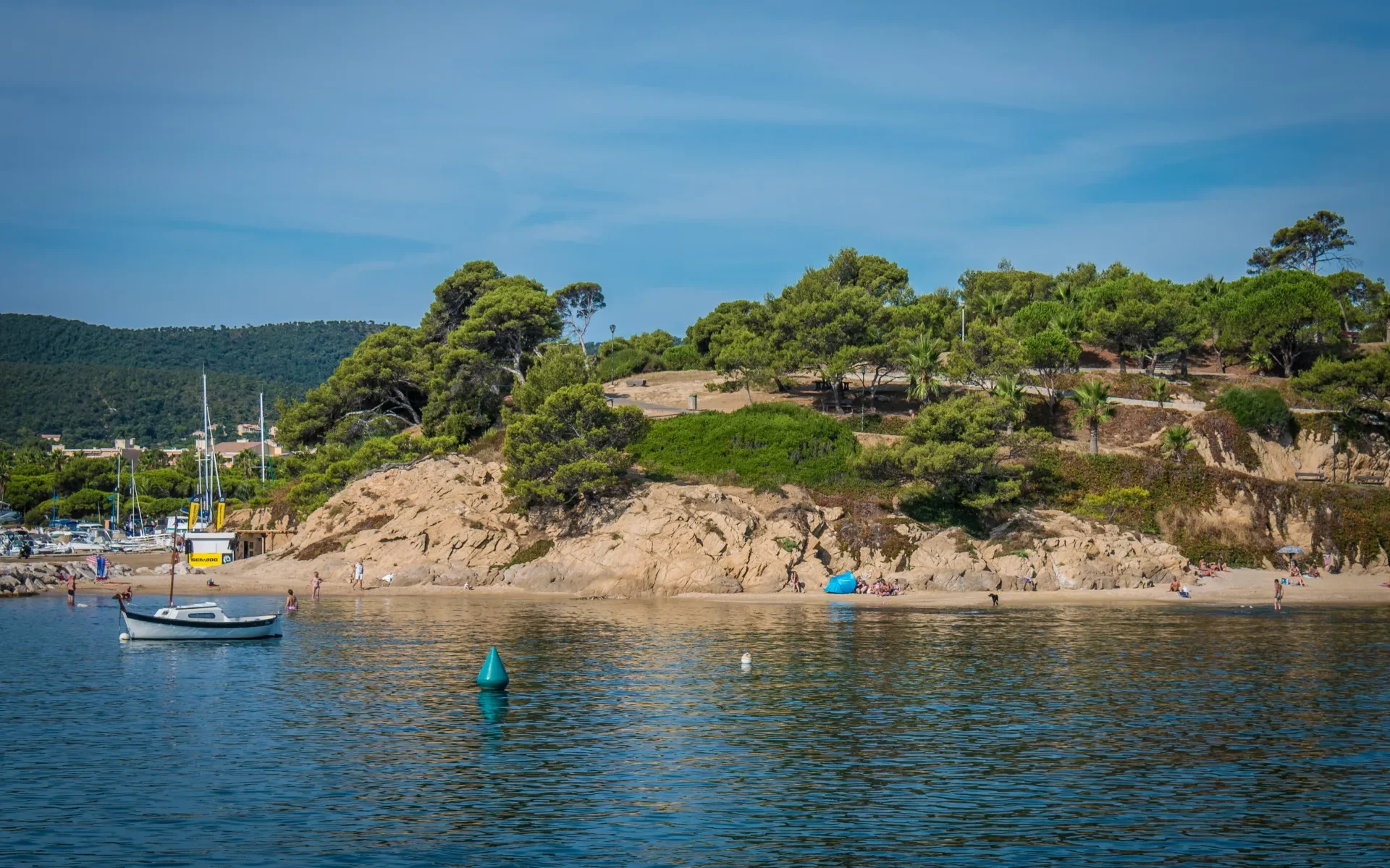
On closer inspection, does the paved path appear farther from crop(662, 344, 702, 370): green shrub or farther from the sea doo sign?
the sea doo sign

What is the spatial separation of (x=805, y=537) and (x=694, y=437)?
15.0m

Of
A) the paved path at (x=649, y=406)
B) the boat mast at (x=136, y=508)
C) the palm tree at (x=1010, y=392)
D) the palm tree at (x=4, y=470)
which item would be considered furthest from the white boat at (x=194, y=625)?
the palm tree at (x=4, y=470)

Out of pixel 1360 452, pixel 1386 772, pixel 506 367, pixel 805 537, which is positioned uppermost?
pixel 506 367

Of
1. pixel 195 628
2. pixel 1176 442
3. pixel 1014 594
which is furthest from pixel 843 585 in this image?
pixel 195 628

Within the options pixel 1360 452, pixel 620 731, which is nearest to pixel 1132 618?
pixel 620 731

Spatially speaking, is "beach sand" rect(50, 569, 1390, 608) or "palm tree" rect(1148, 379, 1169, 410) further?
"palm tree" rect(1148, 379, 1169, 410)

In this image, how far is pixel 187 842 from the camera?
75.0 ft

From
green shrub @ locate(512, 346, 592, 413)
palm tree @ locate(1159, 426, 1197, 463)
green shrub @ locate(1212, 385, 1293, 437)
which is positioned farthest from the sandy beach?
green shrub @ locate(1212, 385, 1293, 437)

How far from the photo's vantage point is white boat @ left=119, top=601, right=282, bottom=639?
171ft

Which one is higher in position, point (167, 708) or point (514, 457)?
point (514, 457)

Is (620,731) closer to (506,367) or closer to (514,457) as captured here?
(514,457)

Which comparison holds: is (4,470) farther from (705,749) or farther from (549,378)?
(705,749)

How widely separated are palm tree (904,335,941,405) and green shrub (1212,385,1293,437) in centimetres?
2311

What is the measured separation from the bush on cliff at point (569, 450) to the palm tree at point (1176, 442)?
39590 mm
